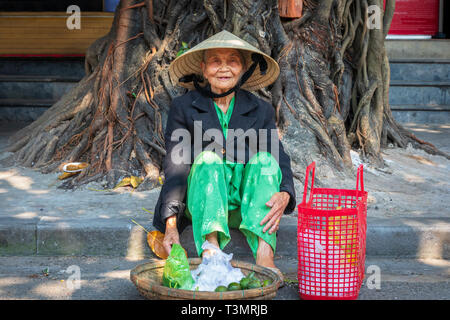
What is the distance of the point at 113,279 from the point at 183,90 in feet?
7.48

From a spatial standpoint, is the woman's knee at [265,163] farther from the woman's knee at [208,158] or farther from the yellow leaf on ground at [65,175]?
the yellow leaf on ground at [65,175]

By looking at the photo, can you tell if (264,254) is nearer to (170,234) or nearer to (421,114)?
(170,234)

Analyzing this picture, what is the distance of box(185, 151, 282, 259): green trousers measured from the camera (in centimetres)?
369

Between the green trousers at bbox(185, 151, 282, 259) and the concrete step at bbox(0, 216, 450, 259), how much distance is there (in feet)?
1.60

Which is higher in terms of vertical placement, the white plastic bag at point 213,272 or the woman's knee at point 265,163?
the woman's knee at point 265,163

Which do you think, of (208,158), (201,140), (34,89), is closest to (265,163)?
(208,158)

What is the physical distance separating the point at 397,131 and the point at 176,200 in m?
3.65

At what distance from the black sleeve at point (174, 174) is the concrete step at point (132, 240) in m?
0.42

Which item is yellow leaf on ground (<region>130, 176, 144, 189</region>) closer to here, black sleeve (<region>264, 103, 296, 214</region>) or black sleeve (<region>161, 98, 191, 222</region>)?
black sleeve (<region>161, 98, 191, 222</region>)

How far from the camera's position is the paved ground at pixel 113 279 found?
11.5 feet

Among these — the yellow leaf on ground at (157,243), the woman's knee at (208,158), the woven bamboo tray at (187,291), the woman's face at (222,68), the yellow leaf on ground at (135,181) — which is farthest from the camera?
the yellow leaf on ground at (135,181)

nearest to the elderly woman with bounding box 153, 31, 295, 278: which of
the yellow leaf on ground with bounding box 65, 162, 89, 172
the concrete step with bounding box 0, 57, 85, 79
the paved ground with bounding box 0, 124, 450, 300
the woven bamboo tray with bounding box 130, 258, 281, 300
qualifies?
the woven bamboo tray with bounding box 130, 258, 281, 300

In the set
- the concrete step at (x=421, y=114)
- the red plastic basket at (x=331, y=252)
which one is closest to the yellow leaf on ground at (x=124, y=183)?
the red plastic basket at (x=331, y=252)

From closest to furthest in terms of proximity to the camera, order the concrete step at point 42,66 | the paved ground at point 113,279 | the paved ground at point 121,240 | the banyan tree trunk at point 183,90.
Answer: the paved ground at point 113,279 → the paved ground at point 121,240 → the banyan tree trunk at point 183,90 → the concrete step at point 42,66
